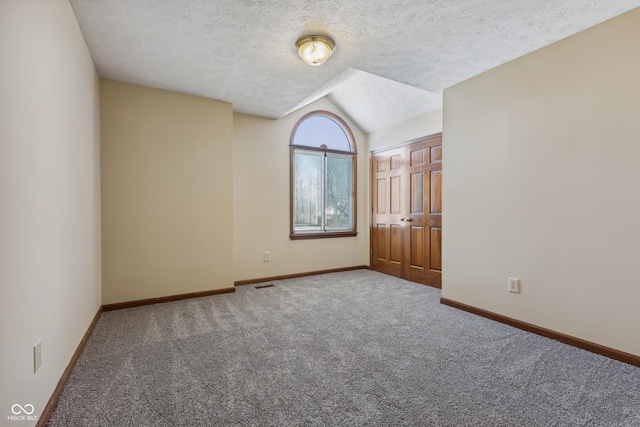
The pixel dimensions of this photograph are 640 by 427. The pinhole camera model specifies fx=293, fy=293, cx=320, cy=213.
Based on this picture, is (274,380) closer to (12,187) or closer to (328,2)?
(12,187)

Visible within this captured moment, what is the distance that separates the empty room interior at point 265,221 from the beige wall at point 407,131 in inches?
1.7

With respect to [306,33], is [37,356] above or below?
below

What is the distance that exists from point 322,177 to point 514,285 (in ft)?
9.79

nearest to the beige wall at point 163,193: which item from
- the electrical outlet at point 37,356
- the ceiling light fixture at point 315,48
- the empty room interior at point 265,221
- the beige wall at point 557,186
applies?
the empty room interior at point 265,221

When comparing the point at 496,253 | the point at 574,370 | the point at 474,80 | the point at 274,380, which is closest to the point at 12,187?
the point at 274,380

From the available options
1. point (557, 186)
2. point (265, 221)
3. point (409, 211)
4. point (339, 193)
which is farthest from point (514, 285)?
point (265, 221)

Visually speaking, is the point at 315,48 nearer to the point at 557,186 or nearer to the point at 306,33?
the point at 306,33

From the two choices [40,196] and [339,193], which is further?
[339,193]

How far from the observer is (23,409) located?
47.7 inches

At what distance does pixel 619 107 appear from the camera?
2.03 metres

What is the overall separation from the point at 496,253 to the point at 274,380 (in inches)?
89.6

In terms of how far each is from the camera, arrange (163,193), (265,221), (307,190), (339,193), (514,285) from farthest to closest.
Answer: (339,193) < (307,190) < (265,221) < (163,193) < (514,285)

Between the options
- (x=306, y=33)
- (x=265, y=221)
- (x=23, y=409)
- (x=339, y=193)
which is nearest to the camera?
(x=23, y=409)

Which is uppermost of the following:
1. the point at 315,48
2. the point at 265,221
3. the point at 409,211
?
the point at 315,48
